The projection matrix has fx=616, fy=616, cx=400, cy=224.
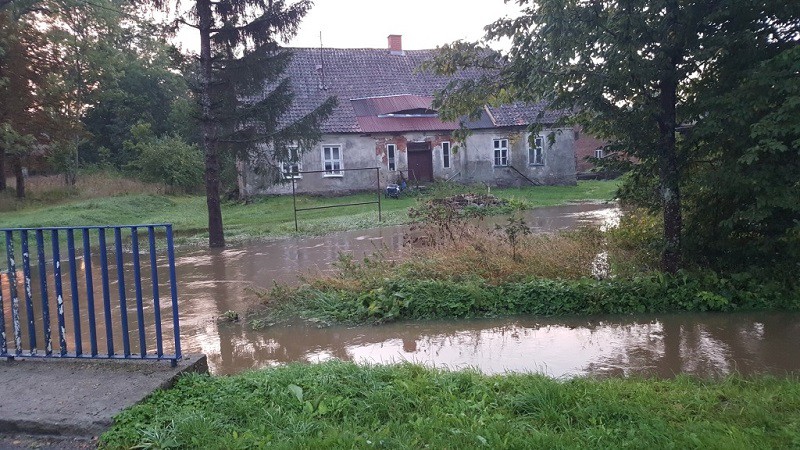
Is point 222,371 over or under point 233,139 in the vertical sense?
under

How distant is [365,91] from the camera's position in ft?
107

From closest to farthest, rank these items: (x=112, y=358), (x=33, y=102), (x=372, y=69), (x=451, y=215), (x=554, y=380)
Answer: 1. (x=554, y=380)
2. (x=112, y=358)
3. (x=451, y=215)
4. (x=33, y=102)
5. (x=372, y=69)

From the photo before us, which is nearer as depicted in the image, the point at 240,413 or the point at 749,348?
the point at 240,413

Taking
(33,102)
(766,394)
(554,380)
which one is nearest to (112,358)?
(554,380)

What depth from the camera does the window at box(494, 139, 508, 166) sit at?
106ft

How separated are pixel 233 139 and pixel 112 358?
11.7 meters

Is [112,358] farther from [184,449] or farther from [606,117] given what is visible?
[606,117]

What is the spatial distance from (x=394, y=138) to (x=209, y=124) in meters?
16.0

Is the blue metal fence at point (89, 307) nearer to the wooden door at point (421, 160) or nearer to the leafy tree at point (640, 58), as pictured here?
the leafy tree at point (640, 58)

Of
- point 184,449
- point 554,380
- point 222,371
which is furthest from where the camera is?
point 222,371

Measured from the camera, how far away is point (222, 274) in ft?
38.9

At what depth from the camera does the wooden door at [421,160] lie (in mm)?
31875

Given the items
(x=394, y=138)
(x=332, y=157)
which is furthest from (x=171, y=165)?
(x=394, y=138)

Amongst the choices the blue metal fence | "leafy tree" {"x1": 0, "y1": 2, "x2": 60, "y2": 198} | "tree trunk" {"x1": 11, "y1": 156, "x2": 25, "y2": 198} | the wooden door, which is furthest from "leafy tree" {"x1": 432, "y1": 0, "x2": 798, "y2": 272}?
"tree trunk" {"x1": 11, "y1": 156, "x2": 25, "y2": 198}
